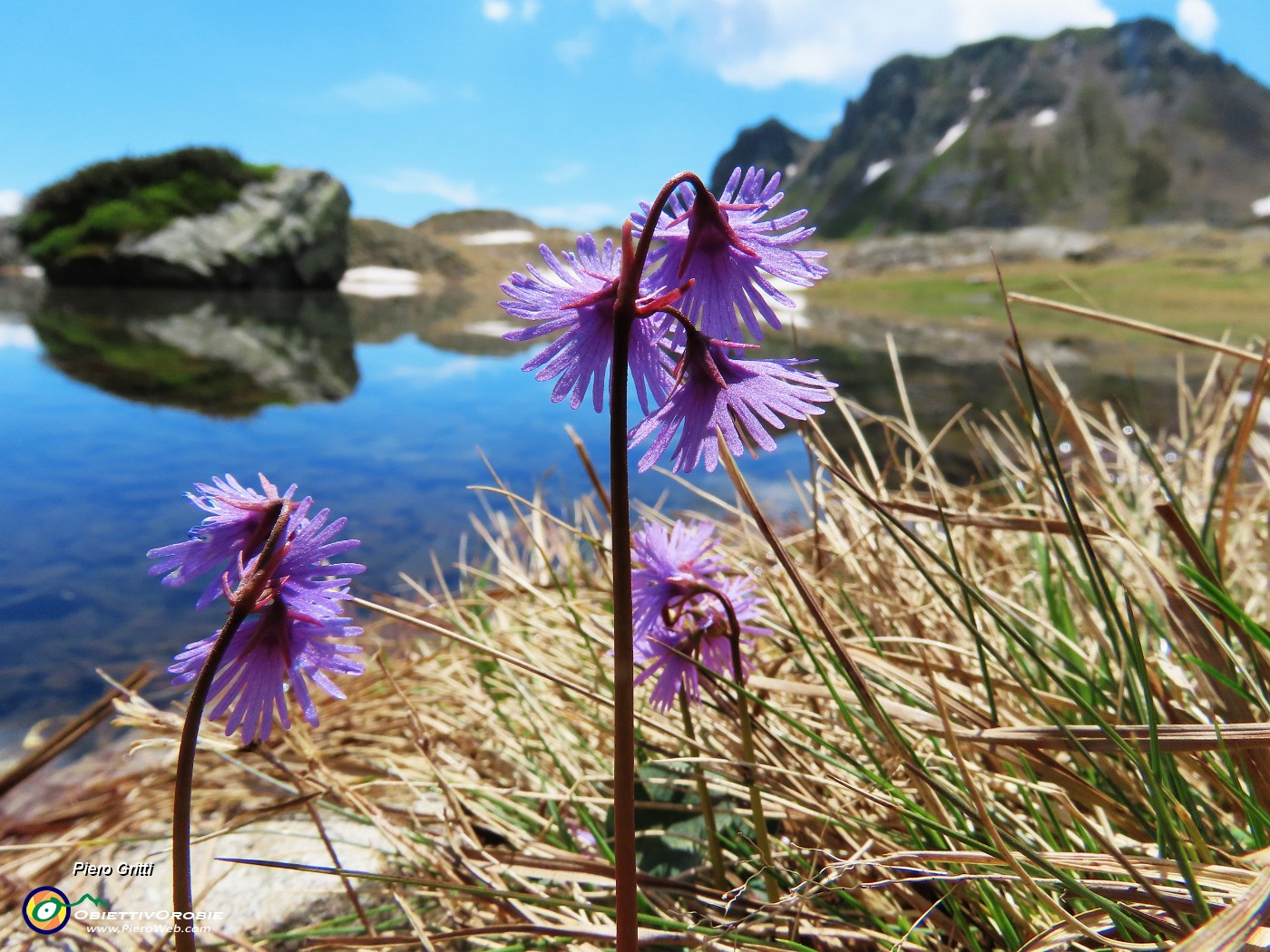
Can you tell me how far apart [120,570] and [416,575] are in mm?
1676

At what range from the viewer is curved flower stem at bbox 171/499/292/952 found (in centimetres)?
74

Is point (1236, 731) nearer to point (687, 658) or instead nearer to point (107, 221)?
point (687, 658)

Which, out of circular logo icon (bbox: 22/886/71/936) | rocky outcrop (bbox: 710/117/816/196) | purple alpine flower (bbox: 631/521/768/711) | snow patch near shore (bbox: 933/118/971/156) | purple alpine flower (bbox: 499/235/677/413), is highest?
rocky outcrop (bbox: 710/117/816/196)

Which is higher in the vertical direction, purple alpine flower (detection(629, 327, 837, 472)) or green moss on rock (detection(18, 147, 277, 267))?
green moss on rock (detection(18, 147, 277, 267))

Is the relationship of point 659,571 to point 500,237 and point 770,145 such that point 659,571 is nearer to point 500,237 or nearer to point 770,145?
point 500,237

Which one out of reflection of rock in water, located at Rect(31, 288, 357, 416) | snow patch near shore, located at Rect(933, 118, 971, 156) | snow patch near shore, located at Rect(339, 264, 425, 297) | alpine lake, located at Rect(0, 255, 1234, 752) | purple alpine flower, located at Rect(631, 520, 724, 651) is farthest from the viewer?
snow patch near shore, located at Rect(933, 118, 971, 156)

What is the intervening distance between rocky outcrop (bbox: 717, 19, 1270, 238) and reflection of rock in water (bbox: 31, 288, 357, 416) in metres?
103

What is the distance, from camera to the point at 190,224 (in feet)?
90.3

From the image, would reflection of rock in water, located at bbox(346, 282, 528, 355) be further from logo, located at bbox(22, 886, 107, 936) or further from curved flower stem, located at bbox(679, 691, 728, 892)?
curved flower stem, located at bbox(679, 691, 728, 892)

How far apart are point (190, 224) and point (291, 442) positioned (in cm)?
2504

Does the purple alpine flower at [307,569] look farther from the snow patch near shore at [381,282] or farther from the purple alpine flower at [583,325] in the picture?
the snow patch near shore at [381,282]

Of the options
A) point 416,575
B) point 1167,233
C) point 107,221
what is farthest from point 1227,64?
point 416,575

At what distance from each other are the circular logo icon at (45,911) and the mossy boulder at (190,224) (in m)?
30.6

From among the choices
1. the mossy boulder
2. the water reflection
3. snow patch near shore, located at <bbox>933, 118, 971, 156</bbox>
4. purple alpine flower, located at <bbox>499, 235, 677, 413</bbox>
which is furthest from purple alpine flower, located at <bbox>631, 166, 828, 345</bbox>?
snow patch near shore, located at <bbox>933, 118, 971, 156</bbox>
